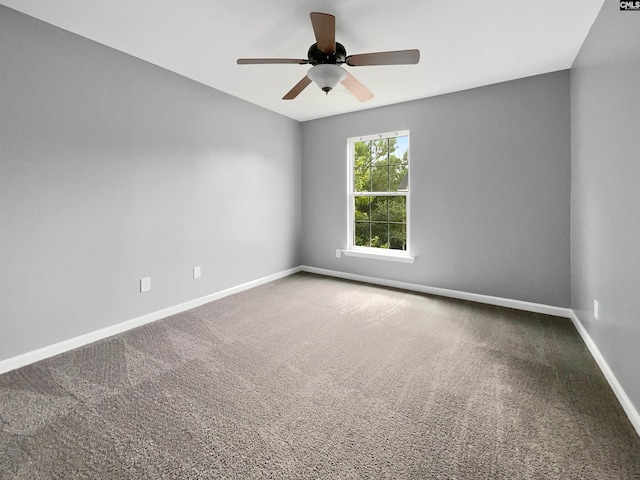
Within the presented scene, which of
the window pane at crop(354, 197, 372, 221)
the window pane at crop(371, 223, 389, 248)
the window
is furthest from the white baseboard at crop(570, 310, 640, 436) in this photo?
the window pane at crop(354, 197, 372, 221)

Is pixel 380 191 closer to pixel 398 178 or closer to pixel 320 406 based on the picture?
pixel 398 178

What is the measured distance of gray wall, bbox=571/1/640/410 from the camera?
1.58 m

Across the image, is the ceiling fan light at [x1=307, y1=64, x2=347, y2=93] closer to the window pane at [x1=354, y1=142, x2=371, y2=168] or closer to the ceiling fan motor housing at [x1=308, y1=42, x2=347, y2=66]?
the ceiling fan motor housing at [x1=308, y1=42, x2=347, y2=66]

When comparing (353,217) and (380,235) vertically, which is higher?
(353,217)

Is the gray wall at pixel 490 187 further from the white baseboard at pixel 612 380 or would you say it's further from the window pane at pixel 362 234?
the white baseboard at pixel 612 380

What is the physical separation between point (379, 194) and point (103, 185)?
3186 mm

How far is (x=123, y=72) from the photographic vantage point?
2.67 m

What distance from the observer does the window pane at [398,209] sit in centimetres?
411

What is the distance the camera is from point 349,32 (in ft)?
7.63

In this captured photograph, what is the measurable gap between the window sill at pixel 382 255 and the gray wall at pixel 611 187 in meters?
1.76

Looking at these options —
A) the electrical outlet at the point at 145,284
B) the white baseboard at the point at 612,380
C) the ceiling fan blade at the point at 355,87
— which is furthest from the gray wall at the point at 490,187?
the electrical outlet at the point at 145,284

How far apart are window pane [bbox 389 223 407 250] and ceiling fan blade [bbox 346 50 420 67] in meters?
2.37

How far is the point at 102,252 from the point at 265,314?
1565 mm

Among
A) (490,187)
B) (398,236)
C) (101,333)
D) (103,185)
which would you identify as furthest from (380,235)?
(101,333)
